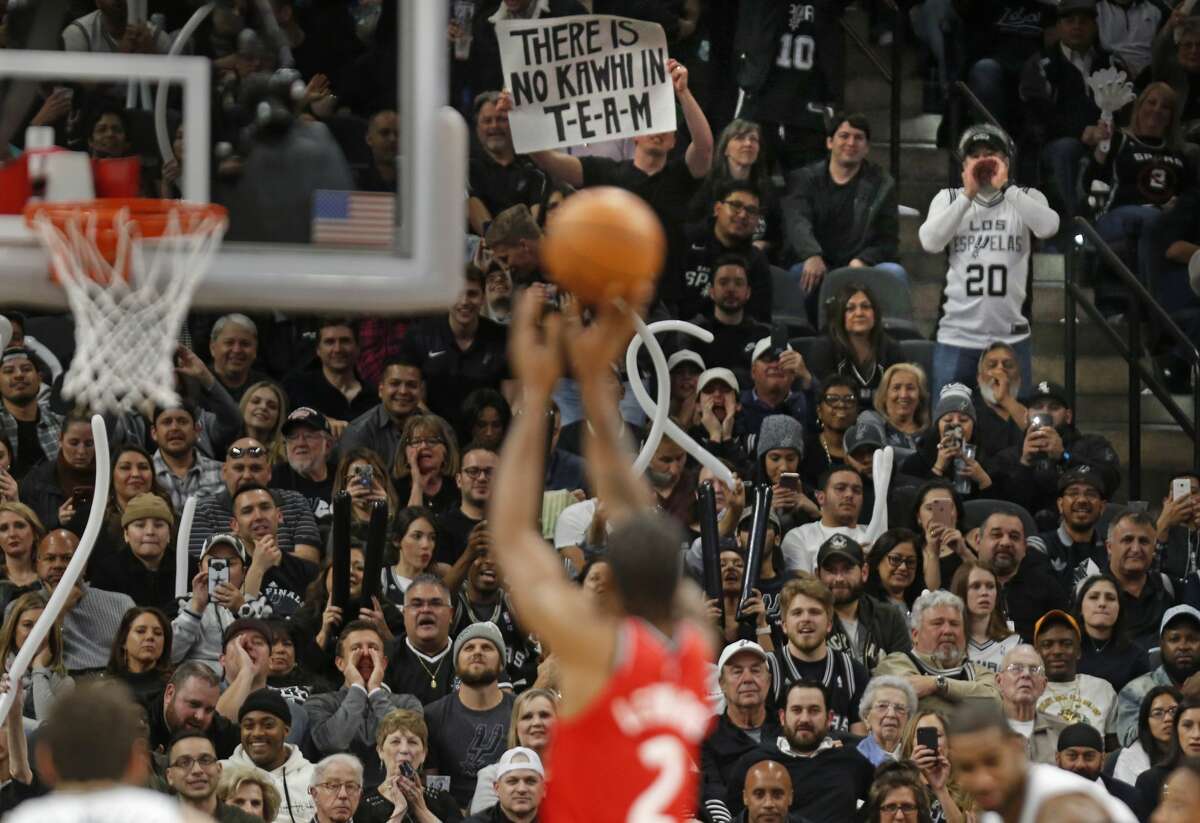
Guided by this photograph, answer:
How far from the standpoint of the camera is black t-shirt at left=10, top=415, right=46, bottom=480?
11.2m

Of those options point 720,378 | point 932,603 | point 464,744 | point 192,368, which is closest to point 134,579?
point 192,368

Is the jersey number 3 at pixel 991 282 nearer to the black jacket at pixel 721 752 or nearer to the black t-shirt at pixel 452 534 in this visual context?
the black t-shirt at pixel 452 534

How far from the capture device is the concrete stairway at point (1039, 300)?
14.0m

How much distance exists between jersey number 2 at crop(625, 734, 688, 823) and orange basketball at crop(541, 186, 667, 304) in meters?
1.12

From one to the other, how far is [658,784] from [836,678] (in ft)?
18.0

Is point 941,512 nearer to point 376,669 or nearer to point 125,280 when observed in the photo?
point 376,669

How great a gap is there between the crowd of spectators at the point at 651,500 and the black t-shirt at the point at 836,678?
1 centimetres

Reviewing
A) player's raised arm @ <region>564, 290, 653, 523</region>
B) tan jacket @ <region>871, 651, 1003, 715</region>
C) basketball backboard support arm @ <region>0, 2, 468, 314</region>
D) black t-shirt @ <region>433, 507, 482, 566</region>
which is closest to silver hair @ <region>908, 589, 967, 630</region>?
tan jacket @ <region>871, 651, 1003, 715</region>

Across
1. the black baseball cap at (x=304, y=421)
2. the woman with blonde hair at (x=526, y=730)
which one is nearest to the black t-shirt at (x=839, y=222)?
the black baseball cap at (x=304, y=421)

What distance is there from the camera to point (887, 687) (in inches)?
406

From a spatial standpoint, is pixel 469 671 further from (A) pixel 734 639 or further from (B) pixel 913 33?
(B) pixel 913 33

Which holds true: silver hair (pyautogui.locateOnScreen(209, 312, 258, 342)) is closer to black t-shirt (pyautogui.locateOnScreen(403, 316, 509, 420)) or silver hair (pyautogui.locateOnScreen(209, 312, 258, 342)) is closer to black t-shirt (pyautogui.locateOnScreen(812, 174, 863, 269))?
black t-shirt (pyautogui.locateOnScreen(403, 316, 509, 420))

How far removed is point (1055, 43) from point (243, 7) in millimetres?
6898

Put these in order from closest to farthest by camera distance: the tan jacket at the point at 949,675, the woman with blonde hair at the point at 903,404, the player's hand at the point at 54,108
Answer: the player's hand at the point at 54,108, the tan jacket at the point at 949,675, the woman with blonde hair at the point at 903,404
